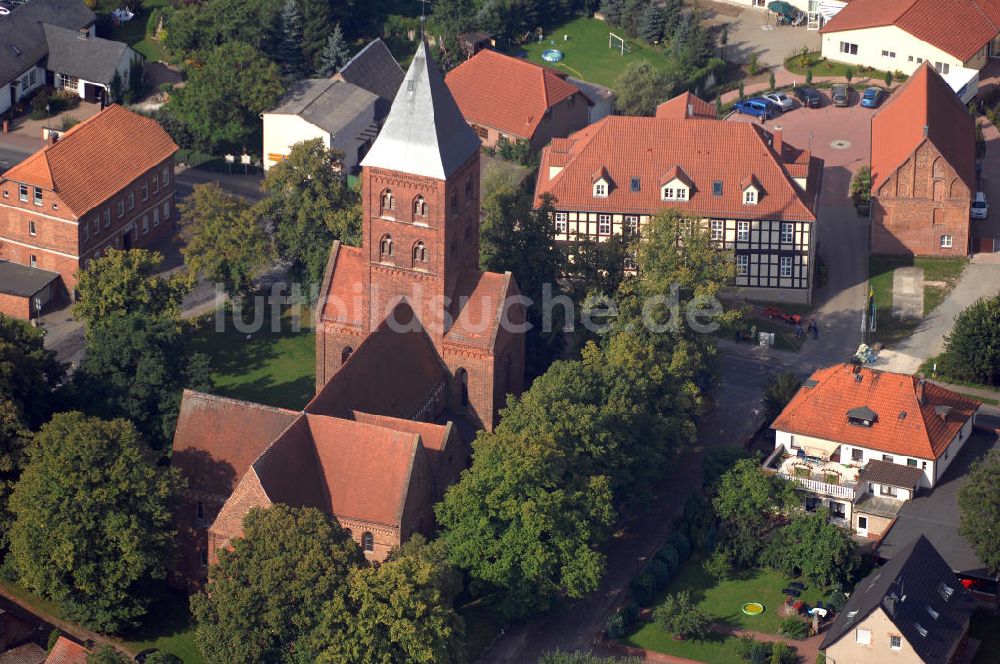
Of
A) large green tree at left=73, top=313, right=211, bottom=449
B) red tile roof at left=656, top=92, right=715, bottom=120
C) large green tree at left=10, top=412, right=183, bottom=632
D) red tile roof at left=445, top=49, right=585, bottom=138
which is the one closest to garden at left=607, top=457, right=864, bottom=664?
large green tree at left=10, top=412, right=183, bottom=632

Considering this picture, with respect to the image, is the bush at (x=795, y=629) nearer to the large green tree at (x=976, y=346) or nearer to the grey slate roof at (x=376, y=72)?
the large green tree at (x=976, y=346)

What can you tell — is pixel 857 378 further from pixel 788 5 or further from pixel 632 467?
pixel 788 5

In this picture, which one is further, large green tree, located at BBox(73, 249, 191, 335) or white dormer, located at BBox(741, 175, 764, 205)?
white dormer, located at BBox(741, 175, 764, 205)

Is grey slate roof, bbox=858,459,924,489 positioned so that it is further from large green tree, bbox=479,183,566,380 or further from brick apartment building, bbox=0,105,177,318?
brick apartment building, bbox=0,105,177,318

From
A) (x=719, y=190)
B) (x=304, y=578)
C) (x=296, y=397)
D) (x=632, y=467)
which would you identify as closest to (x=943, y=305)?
(x=719, y=190)

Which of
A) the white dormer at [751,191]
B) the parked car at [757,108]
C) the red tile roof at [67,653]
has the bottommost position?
the red tile roof at [67,653]

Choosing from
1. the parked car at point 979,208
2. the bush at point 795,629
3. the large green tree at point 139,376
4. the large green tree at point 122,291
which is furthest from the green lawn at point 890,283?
the large green tree at point 122,291

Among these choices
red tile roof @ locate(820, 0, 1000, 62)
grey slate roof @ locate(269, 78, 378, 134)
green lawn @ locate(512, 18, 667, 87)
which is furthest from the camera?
green lawn @ locate(512, 18, 667, 87)
